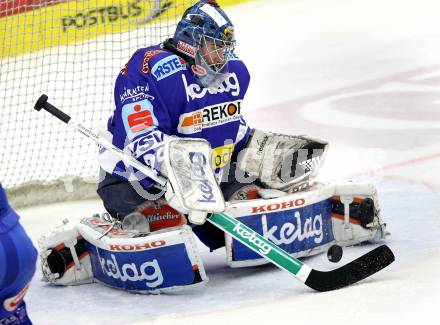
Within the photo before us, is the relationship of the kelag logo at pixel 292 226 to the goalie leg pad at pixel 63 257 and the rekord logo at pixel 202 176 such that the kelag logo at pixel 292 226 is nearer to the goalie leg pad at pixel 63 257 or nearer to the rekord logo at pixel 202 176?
the rekord logo at pixel 202 176

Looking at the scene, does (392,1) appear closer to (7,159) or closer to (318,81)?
(318,81)

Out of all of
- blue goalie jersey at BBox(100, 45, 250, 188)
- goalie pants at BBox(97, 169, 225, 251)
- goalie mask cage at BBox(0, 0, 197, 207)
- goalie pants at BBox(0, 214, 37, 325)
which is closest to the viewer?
goalie pants at BBox(0, 214, 37, 325)

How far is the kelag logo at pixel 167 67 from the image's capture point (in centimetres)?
365

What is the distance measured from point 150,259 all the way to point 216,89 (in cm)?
65

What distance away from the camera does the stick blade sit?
131 inches

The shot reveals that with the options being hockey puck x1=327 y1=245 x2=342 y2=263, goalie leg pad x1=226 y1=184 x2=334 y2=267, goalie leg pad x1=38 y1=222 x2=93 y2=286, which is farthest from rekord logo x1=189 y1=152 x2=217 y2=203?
goalie leg pad x1=38 y1=222 x2=93 y2=286

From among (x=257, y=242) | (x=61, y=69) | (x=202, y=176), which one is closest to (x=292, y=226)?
(x=257, y=242)

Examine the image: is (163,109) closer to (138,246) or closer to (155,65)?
(155,65)

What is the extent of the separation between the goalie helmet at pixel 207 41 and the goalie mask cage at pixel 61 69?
1.46 metres

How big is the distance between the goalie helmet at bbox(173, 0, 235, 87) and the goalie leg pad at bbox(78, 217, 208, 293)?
0.57 metres

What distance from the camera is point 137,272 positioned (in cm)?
357

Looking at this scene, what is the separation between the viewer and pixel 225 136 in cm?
382

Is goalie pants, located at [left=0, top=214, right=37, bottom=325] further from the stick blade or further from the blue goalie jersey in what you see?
the stick blade

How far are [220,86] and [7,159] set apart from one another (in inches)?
78.0
